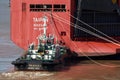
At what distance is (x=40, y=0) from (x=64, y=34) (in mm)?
1681

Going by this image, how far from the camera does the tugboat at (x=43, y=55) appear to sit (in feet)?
54.5

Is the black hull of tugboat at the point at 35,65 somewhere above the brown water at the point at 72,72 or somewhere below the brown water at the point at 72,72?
above

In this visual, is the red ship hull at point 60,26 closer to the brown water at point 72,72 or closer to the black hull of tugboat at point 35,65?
the brown water at point 72,72

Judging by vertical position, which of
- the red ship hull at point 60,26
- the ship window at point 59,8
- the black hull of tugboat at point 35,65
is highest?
the ship window at point 59,8

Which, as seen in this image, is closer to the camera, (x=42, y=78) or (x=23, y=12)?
(x=42, y=78)

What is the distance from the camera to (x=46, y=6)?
63.1ft

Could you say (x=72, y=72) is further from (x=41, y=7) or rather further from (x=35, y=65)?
(x=41, y=7)

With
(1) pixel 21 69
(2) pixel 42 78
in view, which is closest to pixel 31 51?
(1) pixel 21 69

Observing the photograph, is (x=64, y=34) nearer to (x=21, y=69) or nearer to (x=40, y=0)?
(x=40, y=0)

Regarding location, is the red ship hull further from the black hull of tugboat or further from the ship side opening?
the black hull of tugboat

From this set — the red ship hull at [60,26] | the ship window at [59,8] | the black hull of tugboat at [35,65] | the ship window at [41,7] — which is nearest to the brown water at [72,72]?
the black hull of tugboat at [35,65]

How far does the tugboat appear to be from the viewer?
1661 centimetres

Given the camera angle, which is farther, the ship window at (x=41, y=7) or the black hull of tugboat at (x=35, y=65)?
the ship window at (x=41, y=7)

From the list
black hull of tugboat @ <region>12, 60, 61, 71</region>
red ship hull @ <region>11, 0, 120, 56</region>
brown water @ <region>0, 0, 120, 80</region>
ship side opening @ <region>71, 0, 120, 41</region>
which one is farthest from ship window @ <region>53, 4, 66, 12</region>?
black hull of tugboat @ <region>12, 60, 61, 71</region>
